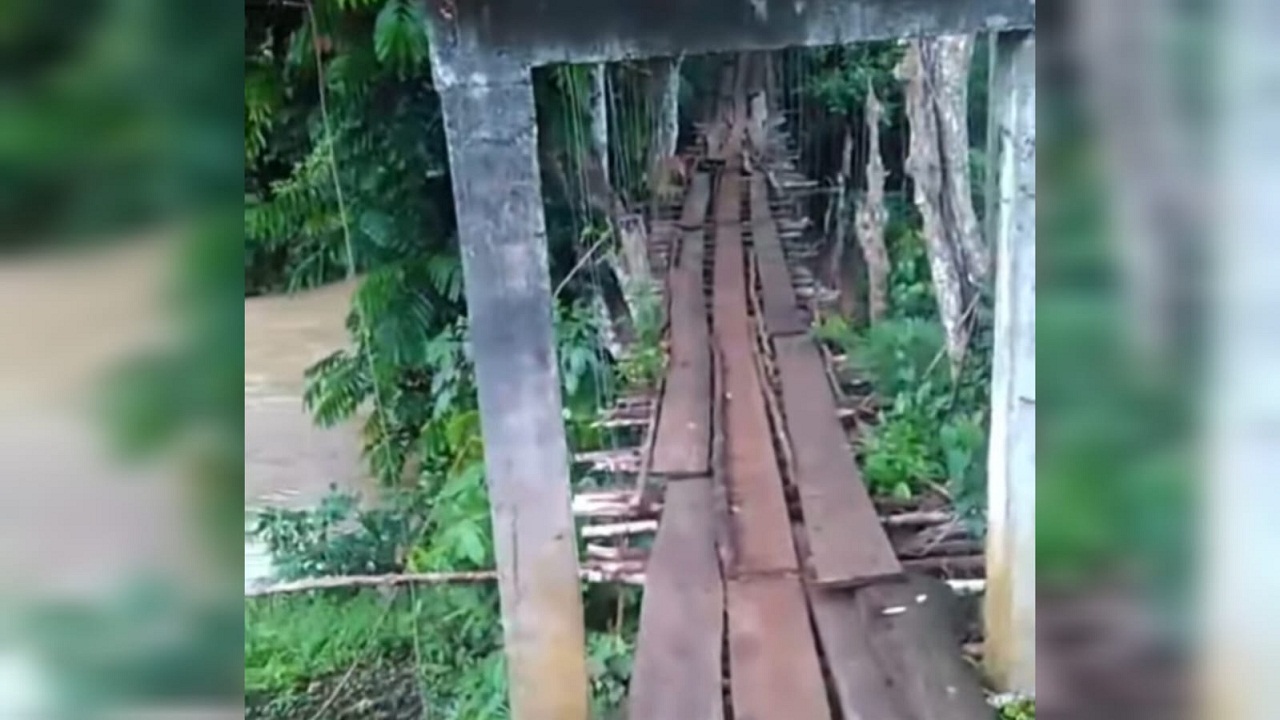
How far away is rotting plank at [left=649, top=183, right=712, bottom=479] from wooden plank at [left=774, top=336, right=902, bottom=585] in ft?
0.64

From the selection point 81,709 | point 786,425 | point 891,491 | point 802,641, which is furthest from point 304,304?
point 81,709

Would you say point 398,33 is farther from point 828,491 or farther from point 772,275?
point 772,275

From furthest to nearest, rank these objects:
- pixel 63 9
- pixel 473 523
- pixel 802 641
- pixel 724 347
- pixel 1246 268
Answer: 1. pixel 724 347
2. pixel 473 523
3. pixel 802 641
4. pixel 63 9
5. pixel 1246 268

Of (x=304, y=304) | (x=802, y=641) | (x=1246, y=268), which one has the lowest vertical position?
(x=802, y=641)

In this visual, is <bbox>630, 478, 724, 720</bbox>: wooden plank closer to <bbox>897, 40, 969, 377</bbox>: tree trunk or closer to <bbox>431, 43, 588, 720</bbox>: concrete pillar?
<bbox>431, 43, 588, 720</bbox>: concrete pillar

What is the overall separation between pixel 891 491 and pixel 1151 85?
2.33 meters

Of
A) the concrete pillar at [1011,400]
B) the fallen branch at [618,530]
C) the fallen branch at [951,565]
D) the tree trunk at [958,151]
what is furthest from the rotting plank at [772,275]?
the concrete pillar at [1011,400]

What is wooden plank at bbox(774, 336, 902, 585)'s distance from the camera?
2150 millimetres

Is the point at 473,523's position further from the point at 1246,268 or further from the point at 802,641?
the point at 1246,268

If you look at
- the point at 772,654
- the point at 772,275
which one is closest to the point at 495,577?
the point at 772,654

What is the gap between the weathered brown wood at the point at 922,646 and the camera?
5.68 ft

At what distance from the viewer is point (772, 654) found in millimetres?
1906

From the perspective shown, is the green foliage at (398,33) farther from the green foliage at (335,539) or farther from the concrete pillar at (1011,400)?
the concrete pillar at (1011,400)

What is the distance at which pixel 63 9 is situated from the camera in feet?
1.58
